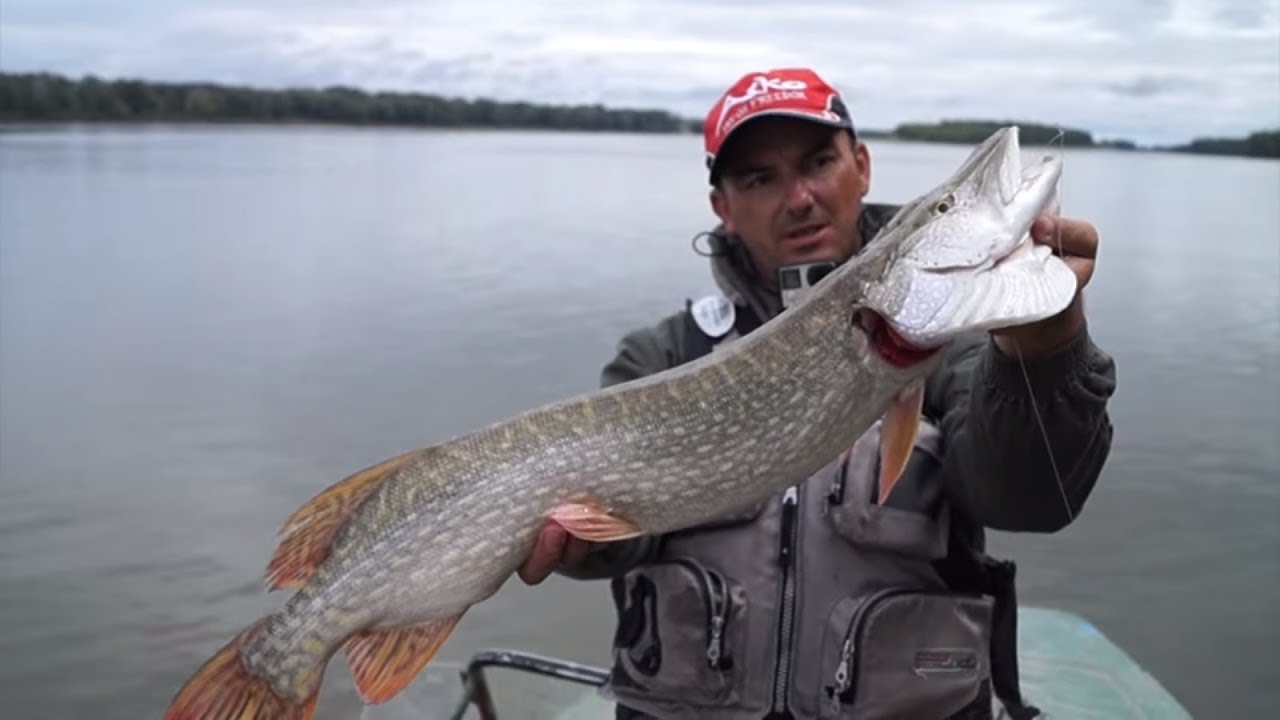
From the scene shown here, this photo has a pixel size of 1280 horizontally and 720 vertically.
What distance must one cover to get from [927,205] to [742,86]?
121 centimetres

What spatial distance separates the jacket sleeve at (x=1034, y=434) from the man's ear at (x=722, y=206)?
3.28 ft

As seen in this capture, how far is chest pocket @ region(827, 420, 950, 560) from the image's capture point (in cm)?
271

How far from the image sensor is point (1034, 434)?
7.61 feet

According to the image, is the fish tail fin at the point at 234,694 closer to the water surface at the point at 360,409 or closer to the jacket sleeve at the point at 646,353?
the jacket sleeve at the point at 646,353

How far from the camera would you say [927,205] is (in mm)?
2180

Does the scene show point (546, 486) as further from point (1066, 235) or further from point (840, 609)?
point (1066, 235)

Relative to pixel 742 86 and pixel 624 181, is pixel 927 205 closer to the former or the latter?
pixel 742 86

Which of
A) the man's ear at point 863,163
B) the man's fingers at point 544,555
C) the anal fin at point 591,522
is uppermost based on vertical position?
the man's ear at point 863,163

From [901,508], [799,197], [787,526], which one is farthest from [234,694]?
[799,197]

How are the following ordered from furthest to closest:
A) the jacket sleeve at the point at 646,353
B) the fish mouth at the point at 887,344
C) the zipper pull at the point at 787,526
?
the jacket sleeve at the point at 646,353 < the zipper pull at the point at 787,526 < the fish mouth at the point at 887,344

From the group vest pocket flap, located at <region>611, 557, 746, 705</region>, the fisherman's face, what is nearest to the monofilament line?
vest pocket flap, located at <region>611, 557, 746, 705</region>

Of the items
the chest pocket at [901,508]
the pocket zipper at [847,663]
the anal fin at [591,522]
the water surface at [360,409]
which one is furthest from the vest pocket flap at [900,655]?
the water surface at [360,409]

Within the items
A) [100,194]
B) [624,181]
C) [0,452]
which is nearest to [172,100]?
[624,181]

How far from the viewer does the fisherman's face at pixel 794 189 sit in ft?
10.3
